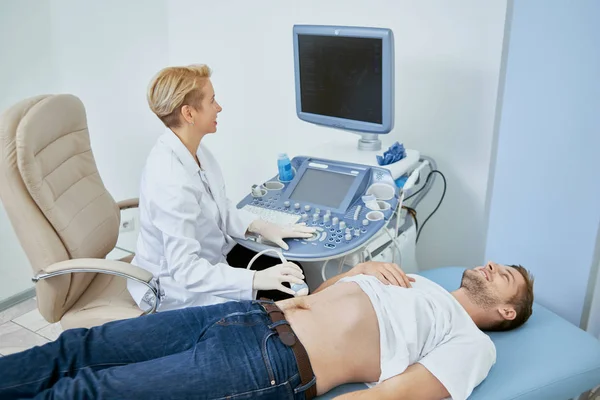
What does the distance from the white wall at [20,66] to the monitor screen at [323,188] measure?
156 cm

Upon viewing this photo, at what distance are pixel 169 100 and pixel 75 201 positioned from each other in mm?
477

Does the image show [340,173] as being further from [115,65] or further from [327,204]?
[115,65]

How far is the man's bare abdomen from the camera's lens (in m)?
1.55

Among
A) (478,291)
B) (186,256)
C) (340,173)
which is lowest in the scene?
(478,291)

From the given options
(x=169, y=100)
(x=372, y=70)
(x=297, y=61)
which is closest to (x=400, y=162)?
(x=372, y=70)

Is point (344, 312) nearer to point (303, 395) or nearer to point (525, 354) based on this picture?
point (303, 395)

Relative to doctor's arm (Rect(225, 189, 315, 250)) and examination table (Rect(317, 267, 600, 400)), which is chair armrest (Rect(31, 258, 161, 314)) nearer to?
doctor's arm (Rect(225, 189, 315, 250))

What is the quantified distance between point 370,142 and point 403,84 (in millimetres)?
307

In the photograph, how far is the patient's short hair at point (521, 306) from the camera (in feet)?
5.67

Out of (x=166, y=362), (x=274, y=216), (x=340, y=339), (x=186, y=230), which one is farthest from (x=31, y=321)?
(x=340, y=339)

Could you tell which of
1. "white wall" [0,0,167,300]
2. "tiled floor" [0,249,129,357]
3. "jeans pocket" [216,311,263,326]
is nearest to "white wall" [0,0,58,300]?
"white wall" [0,0,167,300]

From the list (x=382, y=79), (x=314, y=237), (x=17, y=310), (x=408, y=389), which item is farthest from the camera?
(x=17, y=310)

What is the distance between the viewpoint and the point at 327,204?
209 cm

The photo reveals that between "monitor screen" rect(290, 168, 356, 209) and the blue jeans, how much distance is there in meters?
0.56
